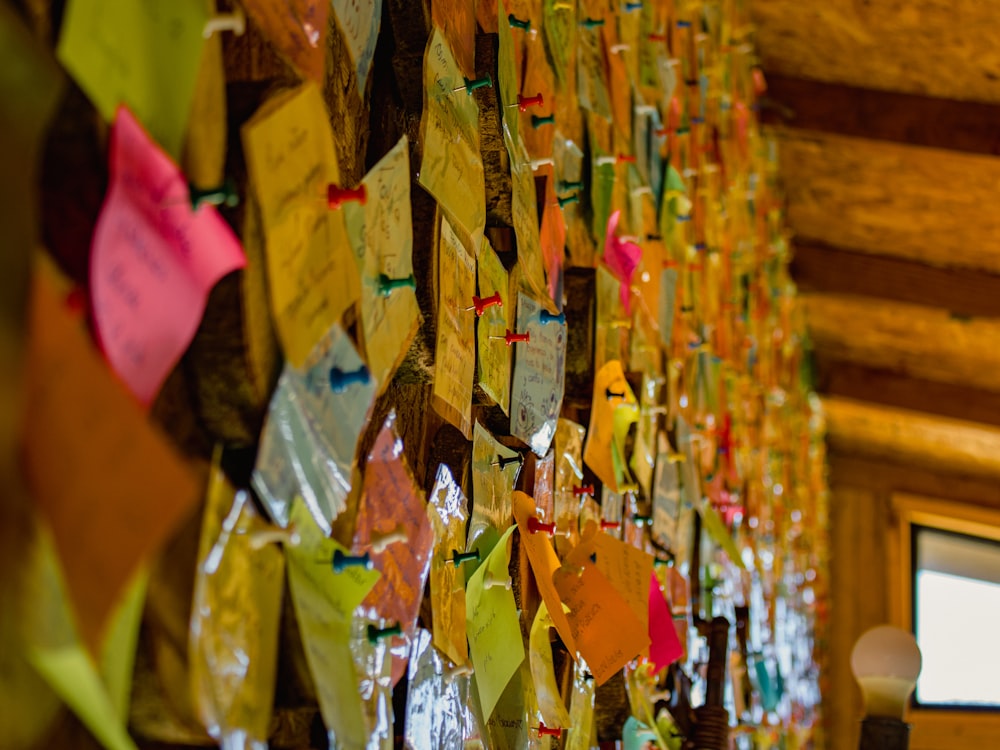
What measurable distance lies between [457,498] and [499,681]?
0.52 feet

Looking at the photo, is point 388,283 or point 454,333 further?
point 454,333

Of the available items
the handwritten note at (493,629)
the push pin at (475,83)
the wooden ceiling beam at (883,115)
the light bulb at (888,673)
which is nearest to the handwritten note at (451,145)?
the push pin at (475,83)

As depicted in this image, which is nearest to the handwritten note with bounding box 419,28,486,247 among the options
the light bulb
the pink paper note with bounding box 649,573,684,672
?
the pink paper note with bounding box 649,573,684,672

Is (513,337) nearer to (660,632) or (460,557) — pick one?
(460,557)

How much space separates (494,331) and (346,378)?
0.32 meters

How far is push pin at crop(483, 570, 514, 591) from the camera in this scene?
2.68 ft

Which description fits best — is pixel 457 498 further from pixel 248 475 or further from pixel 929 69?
pixel 929 69

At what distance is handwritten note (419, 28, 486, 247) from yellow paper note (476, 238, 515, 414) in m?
0.03

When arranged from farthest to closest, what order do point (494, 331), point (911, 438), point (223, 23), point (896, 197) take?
point (911, 438)
point (896, 197)
point (494, 331)
point (223, 23)

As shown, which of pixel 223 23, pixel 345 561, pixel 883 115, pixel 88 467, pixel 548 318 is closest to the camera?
pixel 88 467

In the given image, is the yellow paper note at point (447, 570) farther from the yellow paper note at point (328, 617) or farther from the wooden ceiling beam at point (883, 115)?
the wooden ceiling beam at point (883, 115)

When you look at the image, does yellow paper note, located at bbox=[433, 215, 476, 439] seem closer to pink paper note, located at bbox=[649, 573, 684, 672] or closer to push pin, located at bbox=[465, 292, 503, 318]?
push pin, located at bbox=[465, 292, 503, 318]

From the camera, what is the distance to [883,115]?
9.80ft

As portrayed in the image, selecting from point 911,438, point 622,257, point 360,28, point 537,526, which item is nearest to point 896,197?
point 911,438
